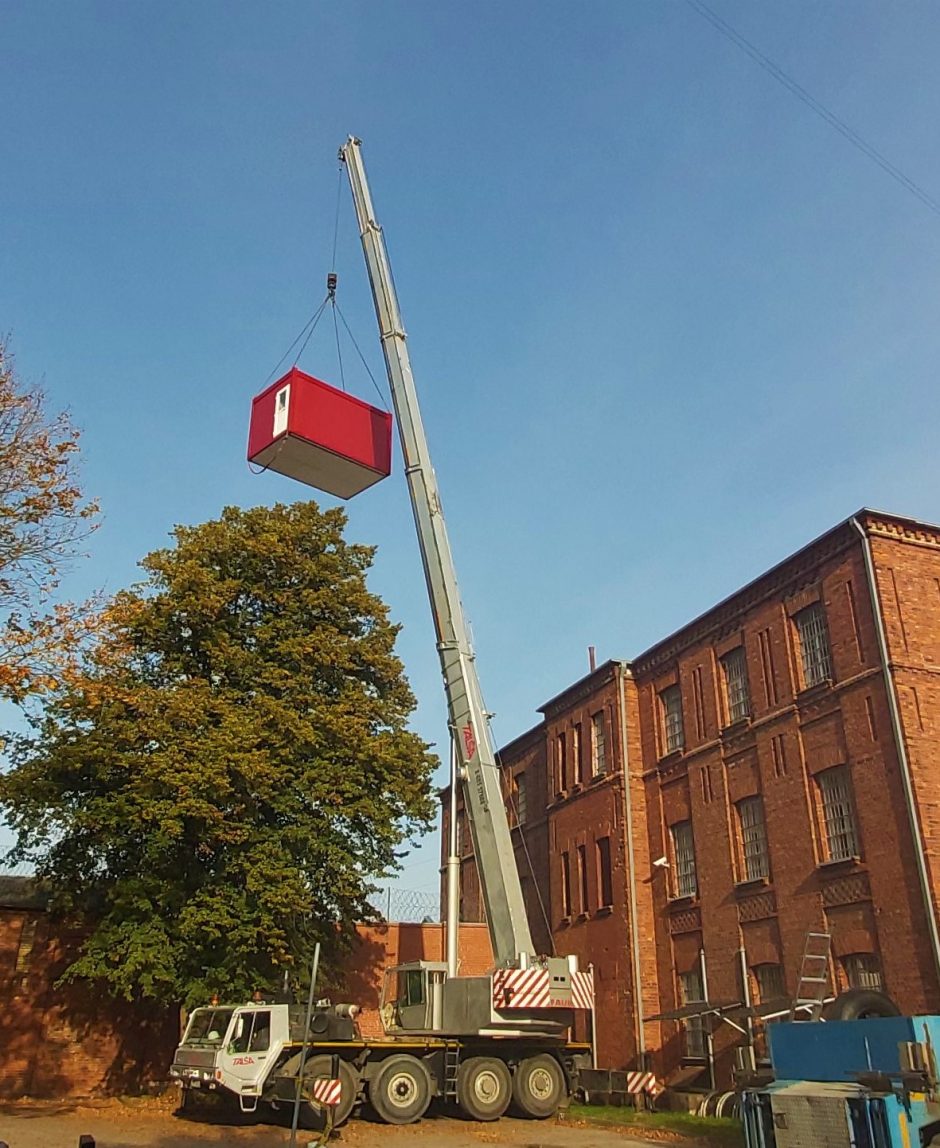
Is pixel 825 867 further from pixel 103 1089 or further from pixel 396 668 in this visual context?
pixel 103 1089

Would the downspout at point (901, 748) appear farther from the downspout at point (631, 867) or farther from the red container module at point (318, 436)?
the red container module at point (318, 436)

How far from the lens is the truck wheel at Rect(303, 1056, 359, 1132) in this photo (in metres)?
18.1

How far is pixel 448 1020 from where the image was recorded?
19656mm

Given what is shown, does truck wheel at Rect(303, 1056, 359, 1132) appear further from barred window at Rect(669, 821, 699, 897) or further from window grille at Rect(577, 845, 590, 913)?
window grille at Rect(577, 845, 590, 913)

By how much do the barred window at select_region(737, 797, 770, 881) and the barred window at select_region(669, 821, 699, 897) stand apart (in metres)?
1.85

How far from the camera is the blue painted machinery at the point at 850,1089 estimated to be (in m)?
8.98

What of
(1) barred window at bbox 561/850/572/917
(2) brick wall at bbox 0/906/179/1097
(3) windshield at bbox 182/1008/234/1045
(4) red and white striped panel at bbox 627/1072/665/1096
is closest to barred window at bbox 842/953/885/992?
(4) red and white striped panel at bbox 627/1072/665/1096

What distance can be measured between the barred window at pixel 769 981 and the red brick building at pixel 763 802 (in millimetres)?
55

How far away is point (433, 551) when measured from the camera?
20141 millimetres

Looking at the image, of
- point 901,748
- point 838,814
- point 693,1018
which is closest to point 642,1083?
point 693,1018

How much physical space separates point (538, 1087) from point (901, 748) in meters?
9.72

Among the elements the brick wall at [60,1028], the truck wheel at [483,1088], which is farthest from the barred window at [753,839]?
the brick wall at [60,1028]

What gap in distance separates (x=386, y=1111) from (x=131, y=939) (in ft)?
22.4

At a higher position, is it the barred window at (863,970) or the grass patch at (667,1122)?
the barred window at (863,970)
